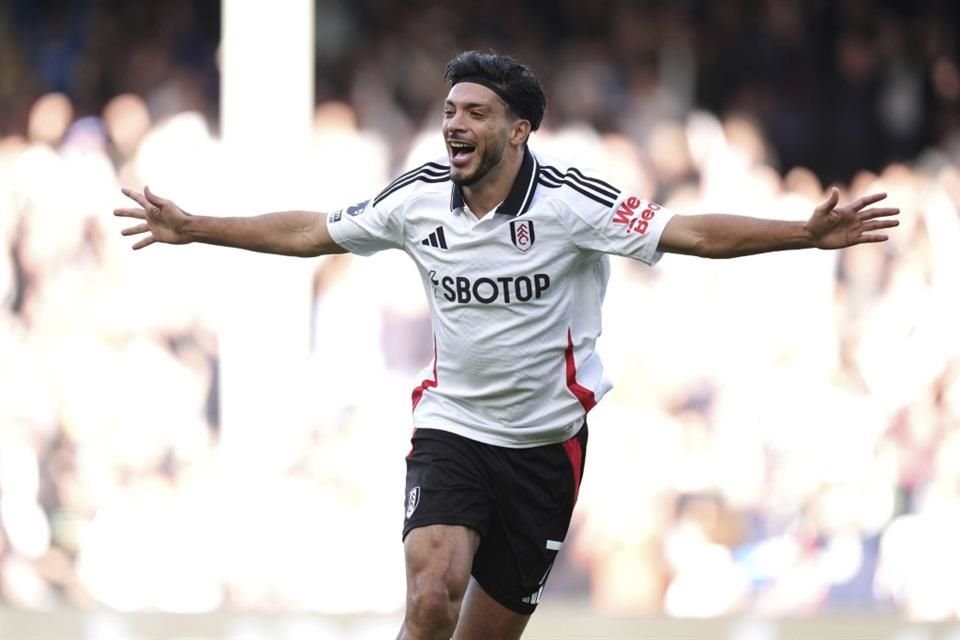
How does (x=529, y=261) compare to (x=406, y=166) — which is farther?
(x=406, y=166)

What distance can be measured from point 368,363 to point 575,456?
4.64 meters

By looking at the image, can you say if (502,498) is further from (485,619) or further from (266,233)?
(266,233)

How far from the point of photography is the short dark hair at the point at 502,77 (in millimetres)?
4934

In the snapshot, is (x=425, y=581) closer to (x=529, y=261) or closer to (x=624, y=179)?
(x=529, y=261)

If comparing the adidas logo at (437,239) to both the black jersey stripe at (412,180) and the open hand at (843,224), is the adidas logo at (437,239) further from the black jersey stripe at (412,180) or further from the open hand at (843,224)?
the open hand at (843,224)

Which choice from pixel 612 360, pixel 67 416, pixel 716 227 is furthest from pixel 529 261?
pixel 67 416

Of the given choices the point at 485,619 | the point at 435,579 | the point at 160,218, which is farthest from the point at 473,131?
the point at 485,619

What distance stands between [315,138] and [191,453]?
1914 millimetres

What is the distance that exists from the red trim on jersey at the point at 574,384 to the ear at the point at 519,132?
0.54 m

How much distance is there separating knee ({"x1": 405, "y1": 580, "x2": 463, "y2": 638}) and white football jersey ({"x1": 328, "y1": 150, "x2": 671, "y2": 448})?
0.49 m

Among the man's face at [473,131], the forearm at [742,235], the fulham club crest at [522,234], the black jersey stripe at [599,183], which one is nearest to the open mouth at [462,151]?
the man's face at [473,131]

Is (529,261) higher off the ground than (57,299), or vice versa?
(529,261)

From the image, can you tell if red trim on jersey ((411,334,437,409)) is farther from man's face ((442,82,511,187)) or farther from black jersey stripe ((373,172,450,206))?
man's face ((442,82,511,187))

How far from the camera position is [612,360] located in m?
9.88
